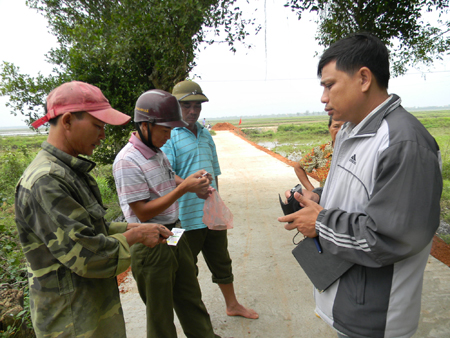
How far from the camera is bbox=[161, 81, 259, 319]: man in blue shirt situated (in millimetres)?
2740

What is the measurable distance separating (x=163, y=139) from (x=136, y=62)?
14.1 feet

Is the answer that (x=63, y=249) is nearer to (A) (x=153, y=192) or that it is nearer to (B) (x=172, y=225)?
(A) (x=153, y=192)

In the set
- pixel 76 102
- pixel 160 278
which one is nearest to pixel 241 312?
pixel 160 278

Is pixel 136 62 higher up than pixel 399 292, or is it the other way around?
pixel 136 62

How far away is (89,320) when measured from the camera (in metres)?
1.46

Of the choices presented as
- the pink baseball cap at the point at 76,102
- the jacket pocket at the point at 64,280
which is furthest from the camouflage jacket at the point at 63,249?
the pink baseball cap at the point at 76,102

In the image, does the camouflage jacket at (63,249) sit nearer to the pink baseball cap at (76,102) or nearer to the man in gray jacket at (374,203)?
the pink baseball cap at (76,102)

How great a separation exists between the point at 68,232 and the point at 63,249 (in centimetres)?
8

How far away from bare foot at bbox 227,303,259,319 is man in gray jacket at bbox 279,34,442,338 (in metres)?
1.71

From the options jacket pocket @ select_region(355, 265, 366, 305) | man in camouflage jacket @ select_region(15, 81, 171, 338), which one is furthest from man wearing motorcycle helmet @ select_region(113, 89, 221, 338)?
jacket pocket @ select_region(355, 265, 366, 305)

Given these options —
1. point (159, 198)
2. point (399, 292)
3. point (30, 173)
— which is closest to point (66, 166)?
point (30, 173)

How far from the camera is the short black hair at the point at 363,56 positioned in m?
1.35

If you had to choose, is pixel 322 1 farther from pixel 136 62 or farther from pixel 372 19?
pixel 136 62

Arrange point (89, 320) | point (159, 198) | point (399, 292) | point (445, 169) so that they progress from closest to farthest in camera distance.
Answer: point (399, 292), point (89, 320), point (159, 198), point (445, 169)
